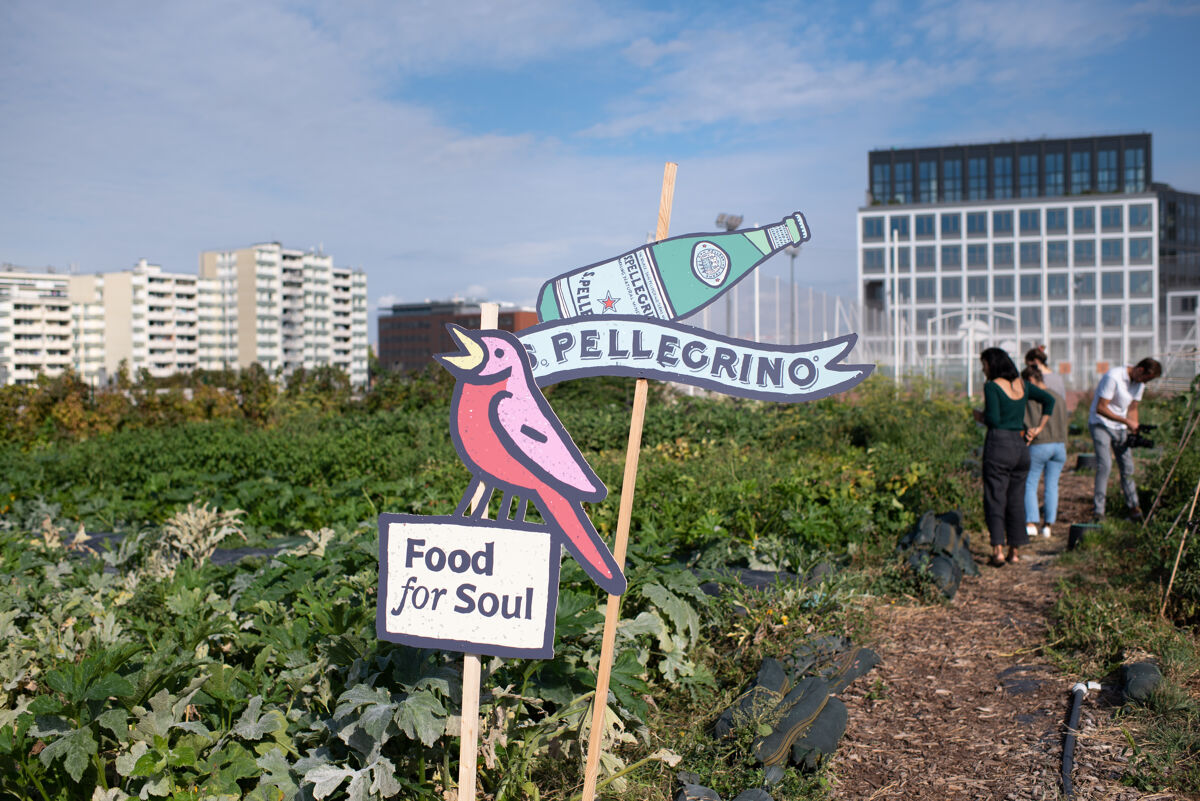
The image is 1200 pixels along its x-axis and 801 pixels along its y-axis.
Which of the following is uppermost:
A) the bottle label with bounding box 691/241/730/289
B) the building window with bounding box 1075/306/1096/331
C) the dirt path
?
the building window with bounding box 1075/306/1096/331

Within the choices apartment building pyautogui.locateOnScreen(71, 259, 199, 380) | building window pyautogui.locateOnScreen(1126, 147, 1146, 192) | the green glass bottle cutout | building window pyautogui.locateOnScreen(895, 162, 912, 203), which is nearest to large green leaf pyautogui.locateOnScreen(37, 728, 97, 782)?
the green glass bottle cutout

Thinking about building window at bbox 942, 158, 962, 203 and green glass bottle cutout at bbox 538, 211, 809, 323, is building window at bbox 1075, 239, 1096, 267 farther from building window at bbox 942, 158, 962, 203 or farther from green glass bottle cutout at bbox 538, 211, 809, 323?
green glass bottle cutout at bbox 538, 211, 809, 323

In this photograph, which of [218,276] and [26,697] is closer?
[26,697]

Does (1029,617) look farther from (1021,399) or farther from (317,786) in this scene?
(317,786)

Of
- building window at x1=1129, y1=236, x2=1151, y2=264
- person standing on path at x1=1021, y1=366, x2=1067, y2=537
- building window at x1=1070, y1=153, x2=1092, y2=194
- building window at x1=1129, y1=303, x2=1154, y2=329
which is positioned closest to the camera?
person standing on path at x1=1021, y1=366, x2=1067, y2=537

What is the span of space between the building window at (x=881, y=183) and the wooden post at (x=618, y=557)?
82.9 metres

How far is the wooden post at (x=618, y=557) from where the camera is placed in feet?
8.57

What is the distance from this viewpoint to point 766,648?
12.1ft

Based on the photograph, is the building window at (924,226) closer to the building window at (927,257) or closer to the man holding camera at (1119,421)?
the building window at (927,257)

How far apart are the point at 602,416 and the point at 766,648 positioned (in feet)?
20.0

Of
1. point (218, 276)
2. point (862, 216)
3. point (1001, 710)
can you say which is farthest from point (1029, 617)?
point (218, 276)

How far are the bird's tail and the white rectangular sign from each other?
0.05m

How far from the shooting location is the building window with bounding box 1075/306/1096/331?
68.9m

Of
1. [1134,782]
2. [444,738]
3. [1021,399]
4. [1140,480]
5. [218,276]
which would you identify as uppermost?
[218,276]
